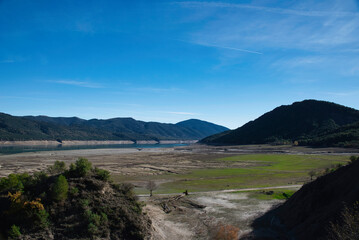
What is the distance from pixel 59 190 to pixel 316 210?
2371cm

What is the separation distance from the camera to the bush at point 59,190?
2177 centimetres

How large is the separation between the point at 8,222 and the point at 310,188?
2912 centimetres

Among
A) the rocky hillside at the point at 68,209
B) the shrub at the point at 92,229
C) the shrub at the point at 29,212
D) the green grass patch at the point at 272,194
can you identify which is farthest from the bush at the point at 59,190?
the green grass patch at the point at 272,194

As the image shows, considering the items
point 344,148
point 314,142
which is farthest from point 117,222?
point 314,142

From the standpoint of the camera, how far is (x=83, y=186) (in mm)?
24016

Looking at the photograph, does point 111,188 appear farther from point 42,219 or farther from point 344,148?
point 344,148

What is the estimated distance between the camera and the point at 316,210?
24766mm

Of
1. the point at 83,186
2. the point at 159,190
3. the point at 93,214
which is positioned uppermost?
the point at 83,186

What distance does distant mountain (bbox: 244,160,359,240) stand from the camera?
21.3 m

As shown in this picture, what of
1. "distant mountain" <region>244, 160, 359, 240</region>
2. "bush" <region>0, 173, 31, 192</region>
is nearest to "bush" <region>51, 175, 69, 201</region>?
"bush" <region>0, 173, 31, 192</region>

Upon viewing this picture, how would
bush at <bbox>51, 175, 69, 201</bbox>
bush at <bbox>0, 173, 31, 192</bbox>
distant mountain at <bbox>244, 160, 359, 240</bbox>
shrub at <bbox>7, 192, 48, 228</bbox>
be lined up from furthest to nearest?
bush at <bbox>0, 173, 31, 192</bbox> < bush at <bbox>51, 175, 69, 201</bbox> < distant mountain at <bbox>244, 160, 359, 240</bbox> < shrub at <bbox>7, 192, 48, 228</bbox>

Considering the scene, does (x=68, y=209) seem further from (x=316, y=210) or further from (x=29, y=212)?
(x=316, y=210)

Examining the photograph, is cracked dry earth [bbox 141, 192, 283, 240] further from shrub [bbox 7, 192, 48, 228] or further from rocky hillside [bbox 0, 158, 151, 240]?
shrub [bbox 7, 192, 48, 228]

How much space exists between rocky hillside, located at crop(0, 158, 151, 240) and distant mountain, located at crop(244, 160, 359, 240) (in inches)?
504
